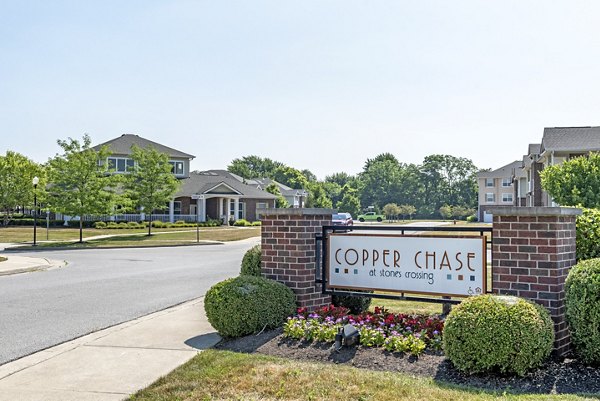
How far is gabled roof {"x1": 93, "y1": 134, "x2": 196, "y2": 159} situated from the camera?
182 feet

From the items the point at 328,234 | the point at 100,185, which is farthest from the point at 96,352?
the point at 100,185

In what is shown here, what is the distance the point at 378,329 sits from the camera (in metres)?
7.23

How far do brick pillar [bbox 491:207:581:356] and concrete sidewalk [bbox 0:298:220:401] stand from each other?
3774 mm

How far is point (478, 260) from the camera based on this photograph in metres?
7.57

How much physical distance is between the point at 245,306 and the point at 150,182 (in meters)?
37.4

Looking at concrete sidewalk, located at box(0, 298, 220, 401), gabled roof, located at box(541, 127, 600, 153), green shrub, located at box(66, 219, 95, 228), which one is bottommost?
concrete sidewalk, located at box(0, 298, 220, 401)

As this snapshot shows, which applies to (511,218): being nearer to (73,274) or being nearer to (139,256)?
(73,274)

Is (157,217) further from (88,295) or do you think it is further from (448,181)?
(448,181)

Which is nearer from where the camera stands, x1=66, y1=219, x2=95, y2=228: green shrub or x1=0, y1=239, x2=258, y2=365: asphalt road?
x1=0, y1=239, x2=258, y2=365: asphalt road

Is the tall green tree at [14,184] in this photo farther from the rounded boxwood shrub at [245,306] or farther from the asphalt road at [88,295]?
the rounded boxwood shrub at [245,306]

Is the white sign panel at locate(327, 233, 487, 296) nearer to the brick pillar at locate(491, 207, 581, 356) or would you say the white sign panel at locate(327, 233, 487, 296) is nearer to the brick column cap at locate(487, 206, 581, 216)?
the brick pillar at locate(491, 207, 581, 356)

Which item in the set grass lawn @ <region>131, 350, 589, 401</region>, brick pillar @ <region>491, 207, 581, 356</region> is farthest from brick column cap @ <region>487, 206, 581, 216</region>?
grass lawn @ <region>131, 350, 589, 401</region>

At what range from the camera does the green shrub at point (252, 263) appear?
930cm

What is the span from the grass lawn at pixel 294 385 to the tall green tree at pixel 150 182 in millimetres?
37777
